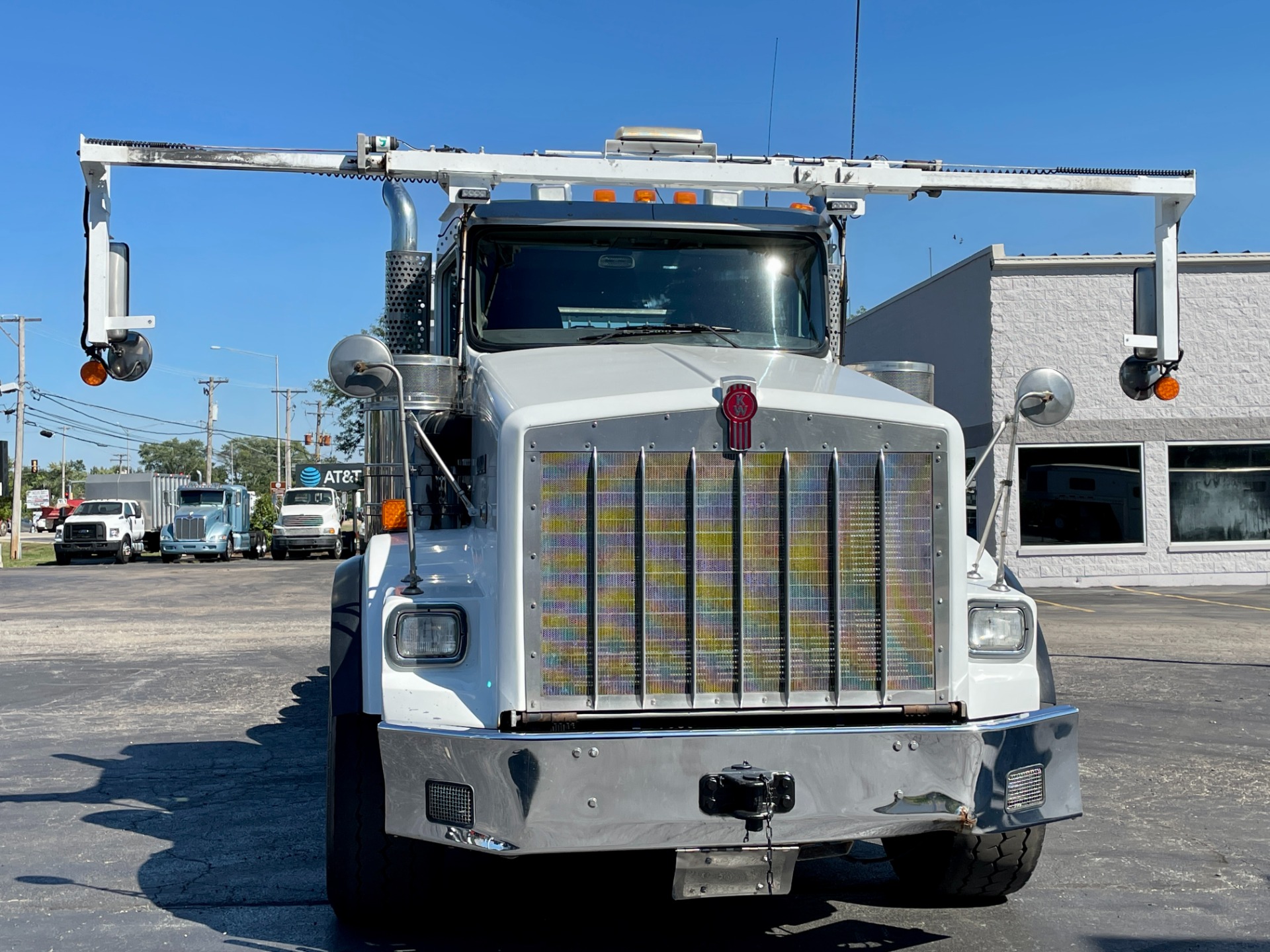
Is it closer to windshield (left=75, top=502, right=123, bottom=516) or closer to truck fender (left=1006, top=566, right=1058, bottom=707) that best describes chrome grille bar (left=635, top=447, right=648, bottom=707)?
truck fender (left=1006, top=566, right=1058, bottom=707)

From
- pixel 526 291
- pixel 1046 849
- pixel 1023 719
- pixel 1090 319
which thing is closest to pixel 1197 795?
pixel 1046 849

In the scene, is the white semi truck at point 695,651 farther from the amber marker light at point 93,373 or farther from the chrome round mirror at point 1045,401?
the amber marker light at point 93,373

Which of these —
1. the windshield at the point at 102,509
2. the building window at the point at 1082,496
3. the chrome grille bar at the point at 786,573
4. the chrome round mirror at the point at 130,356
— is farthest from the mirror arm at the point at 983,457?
the windshield at the point at 102,509

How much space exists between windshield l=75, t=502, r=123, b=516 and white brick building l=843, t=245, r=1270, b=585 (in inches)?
1127

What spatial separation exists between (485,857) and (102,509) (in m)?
38.4

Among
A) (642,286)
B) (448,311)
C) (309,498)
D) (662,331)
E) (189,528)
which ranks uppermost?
(642,286)

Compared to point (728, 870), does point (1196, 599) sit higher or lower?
lower

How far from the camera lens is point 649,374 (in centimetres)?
475

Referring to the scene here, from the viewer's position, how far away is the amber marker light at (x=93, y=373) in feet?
20.0

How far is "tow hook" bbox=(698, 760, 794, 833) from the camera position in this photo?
3.98 meters

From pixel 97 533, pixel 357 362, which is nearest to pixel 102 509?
pixel 97 533

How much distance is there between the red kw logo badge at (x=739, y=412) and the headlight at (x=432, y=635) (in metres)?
1.10

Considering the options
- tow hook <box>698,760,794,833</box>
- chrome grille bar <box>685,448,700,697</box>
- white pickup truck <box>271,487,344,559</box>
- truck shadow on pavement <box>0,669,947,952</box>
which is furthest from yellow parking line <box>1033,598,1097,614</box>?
white pickup truck <box>271,487,344,559</box>

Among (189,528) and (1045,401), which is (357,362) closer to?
(1045,401)
